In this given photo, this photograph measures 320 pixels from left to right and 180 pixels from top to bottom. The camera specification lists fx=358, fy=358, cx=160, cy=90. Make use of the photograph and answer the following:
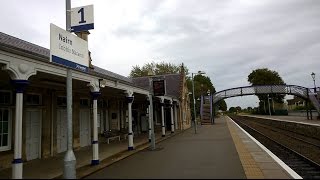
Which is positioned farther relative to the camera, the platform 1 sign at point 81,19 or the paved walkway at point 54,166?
the paved walkway at point 54,166

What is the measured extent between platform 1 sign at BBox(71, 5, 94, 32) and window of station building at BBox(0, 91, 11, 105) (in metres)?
4.66

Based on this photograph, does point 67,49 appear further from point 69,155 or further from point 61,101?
point 61,101

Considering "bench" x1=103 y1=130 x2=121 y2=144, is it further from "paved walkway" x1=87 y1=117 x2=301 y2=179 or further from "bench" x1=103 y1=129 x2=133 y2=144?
"paved walkway" x1=87 y1=117 x2=301 y2=179

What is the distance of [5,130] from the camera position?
12.4 m

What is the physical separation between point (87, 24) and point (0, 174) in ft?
16.9

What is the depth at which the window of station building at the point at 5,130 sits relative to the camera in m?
12.1

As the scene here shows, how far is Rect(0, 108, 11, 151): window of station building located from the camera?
12124 millimetres

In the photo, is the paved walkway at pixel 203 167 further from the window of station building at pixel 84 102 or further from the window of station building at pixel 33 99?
the window of station building at pixel 84 102

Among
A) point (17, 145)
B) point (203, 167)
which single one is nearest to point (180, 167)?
point (203, 167)

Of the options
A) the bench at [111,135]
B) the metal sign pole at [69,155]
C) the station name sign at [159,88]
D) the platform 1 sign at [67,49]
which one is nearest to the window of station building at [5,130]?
the metal sign pole at [69,155]

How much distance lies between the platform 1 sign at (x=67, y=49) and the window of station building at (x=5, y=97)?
14.2ft

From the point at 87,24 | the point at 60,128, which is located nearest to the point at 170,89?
the point at 60,128

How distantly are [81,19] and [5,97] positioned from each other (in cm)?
500

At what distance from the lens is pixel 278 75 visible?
80188 millimetres
